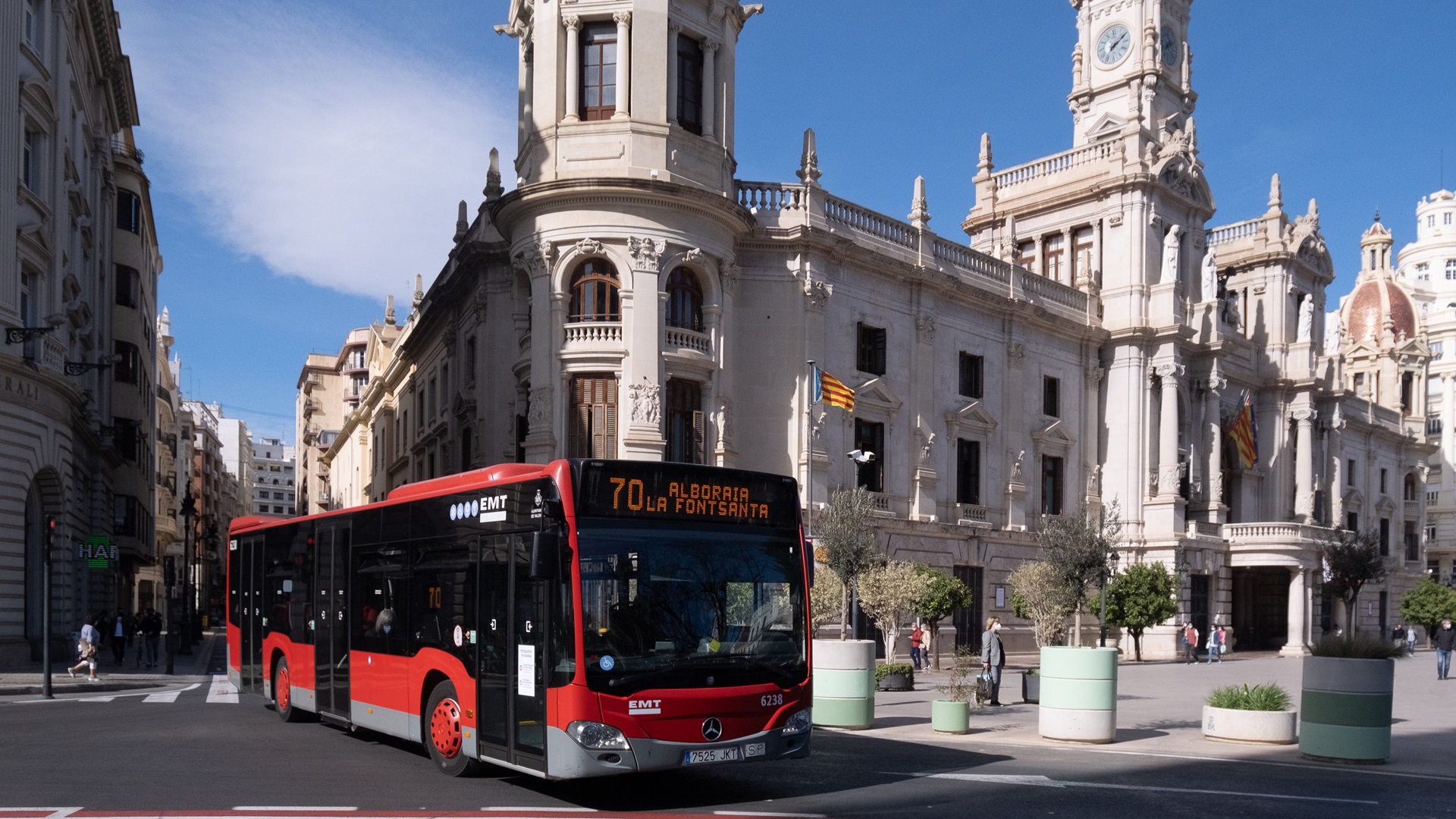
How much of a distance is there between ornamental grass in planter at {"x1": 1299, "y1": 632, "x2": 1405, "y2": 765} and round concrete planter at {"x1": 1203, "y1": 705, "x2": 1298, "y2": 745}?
46.3 inches

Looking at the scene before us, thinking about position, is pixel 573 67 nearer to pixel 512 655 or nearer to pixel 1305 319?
pixel 512 655

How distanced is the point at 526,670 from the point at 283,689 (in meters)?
8.47

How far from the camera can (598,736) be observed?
36.4 feet

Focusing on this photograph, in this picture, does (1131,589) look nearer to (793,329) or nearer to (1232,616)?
(1232,616)

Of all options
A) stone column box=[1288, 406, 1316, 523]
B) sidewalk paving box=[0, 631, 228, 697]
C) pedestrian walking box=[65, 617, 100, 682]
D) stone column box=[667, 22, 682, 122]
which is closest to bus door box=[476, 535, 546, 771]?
sidewalk paving box=[0, 631, 228, 697]

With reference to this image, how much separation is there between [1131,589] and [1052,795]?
32181 mm

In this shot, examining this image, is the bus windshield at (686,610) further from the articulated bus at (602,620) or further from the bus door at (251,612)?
the bus door at (251,612)

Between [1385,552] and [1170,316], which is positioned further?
[1385,552]

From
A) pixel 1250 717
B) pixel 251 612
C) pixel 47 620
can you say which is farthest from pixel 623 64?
pixel 1250 717

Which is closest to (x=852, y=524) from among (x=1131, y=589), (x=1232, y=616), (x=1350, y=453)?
(x=1131, y=589)

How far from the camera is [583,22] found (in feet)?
105

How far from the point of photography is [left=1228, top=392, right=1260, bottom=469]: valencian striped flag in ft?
170

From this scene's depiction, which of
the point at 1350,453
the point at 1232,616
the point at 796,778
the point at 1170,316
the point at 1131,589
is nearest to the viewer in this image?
the point at 796,778

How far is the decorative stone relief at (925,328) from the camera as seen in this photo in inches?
1532
